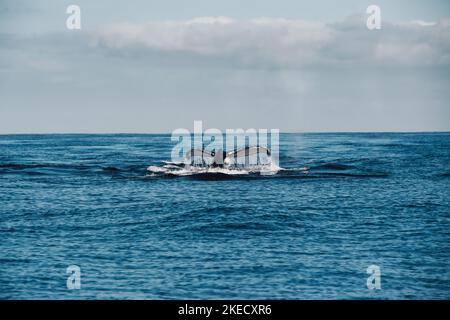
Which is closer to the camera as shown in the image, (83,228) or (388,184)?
(83,228)

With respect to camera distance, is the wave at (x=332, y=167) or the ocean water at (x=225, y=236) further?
the wave at (x=332, y=167)

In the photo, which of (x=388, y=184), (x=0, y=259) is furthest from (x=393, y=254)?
(x=388, y=184)

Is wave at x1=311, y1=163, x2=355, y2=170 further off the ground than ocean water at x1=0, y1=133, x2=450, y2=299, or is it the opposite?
wave at x1=311, y1=163, x2=355, y2=170

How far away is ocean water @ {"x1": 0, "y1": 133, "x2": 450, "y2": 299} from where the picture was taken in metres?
28.5

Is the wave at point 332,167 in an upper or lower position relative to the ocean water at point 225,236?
upper

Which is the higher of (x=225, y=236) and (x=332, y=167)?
(x=332, y=167)

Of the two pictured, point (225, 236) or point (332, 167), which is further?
point (332, 167)

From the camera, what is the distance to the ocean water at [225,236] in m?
28.5

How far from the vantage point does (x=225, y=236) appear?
37.3 m

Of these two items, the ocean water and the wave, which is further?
the wave

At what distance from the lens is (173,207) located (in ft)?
153
